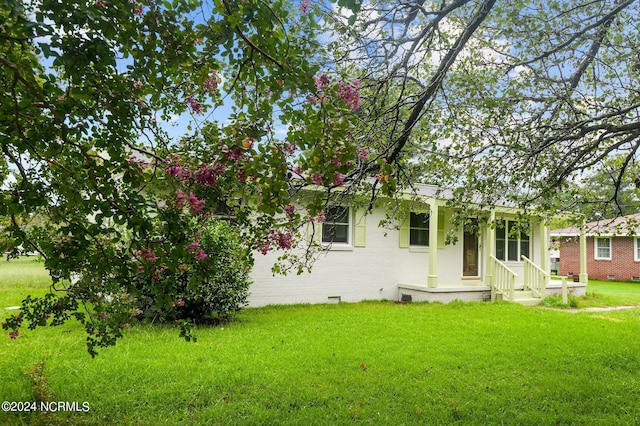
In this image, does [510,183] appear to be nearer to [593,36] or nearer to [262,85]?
[593,36]

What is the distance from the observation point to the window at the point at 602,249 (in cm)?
2539

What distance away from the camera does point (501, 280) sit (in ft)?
44.5

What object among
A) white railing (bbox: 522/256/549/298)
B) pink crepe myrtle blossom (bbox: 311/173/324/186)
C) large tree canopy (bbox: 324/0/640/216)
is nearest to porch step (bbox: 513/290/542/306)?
white railing (bbox: 522/256/549/298)

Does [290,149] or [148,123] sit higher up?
[148,123]

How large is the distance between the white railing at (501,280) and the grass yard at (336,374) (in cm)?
434

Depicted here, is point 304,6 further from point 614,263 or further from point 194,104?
point 614,263

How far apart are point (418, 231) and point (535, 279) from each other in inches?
159

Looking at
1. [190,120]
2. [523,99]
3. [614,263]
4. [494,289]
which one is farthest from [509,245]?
[190,120]

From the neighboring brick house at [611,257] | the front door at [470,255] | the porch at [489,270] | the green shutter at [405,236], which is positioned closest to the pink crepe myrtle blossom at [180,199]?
the porch at [489,270]

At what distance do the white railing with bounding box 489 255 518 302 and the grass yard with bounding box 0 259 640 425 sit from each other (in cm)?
434

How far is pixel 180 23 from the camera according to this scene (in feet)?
9.29

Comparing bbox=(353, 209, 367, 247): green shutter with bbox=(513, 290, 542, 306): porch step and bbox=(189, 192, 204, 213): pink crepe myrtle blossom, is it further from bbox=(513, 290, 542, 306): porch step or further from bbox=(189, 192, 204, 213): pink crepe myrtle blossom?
bbox=(189, 192, 204, 213): pink crepe myrtle blossom

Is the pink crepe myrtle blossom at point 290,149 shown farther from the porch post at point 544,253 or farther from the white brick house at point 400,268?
the porch post at point 544,253

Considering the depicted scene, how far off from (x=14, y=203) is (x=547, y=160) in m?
6.24
